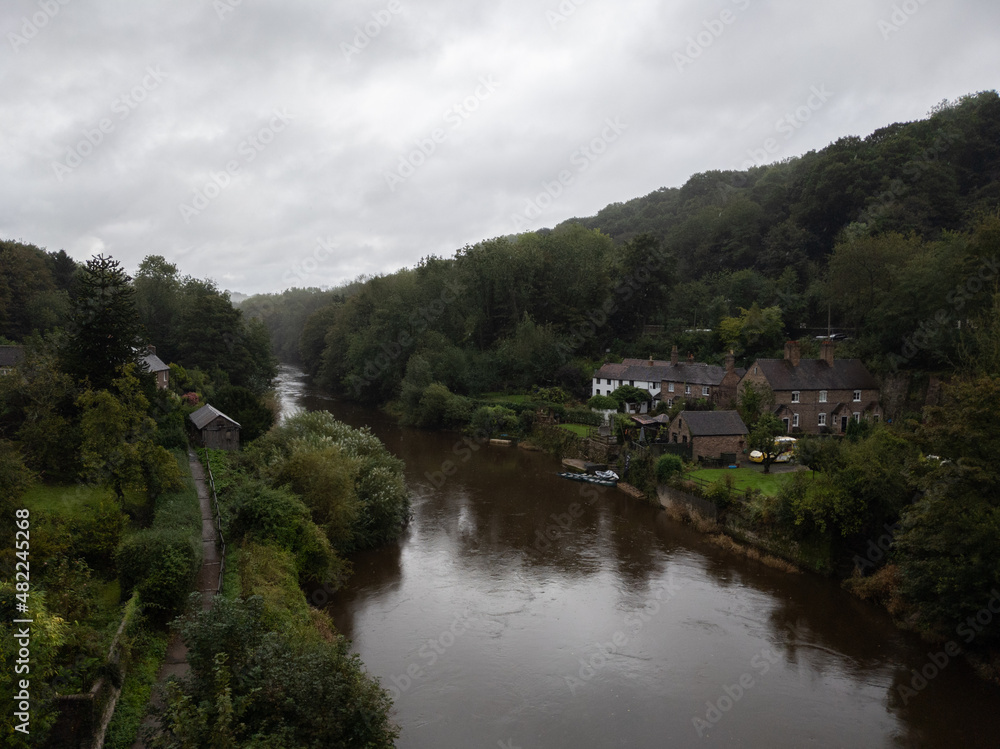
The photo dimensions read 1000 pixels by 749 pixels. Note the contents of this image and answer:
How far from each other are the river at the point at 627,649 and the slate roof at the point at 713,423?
23.7 ft

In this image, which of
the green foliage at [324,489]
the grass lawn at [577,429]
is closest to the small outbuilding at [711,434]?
the grass lawn at [577,429]

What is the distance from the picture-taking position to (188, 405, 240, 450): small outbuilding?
3335 cm

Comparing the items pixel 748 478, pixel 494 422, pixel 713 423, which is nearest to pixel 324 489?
pixel 748 478

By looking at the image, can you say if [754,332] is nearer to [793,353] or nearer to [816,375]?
[793,353]

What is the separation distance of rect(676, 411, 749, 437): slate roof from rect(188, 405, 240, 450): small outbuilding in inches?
985

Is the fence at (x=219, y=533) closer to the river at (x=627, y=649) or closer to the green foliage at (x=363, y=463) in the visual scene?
the green foliage at (x=363, y=463)

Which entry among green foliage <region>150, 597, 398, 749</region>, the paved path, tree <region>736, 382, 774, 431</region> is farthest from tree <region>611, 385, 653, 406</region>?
green foliage <region>150, 597, 398, 749</region>

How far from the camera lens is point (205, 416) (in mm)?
34281

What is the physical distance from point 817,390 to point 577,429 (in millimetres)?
16681

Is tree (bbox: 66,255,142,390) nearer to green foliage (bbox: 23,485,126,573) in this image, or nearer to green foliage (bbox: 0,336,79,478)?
green foliage (bbox: 0,336,79,478)

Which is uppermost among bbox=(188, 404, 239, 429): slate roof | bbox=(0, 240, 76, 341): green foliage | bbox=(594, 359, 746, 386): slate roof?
bbox=(0, 240, 76, 341): green foliage

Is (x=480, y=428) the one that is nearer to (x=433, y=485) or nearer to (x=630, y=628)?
(x=433, y=485)

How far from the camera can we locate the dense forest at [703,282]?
178 feet

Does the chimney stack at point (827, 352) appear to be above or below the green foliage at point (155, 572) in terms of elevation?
above
